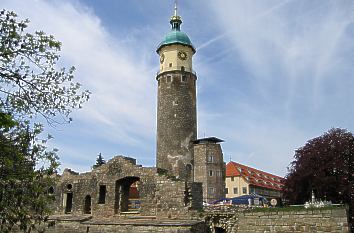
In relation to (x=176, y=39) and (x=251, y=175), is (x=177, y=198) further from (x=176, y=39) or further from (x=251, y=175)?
(x=251, y=175)

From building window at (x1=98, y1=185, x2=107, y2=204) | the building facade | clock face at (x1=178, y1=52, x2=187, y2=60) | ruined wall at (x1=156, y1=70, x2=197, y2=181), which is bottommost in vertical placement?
building window at (x1=98, y1=185, x2=107, y2=204)

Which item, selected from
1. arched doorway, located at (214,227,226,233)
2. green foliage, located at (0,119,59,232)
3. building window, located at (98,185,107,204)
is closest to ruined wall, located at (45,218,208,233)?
arched doorway, located at (214,227,226,233)

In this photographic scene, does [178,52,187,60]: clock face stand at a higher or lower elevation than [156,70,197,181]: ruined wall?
higher

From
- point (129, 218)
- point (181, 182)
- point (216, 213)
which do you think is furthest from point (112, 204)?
point (216, 213)

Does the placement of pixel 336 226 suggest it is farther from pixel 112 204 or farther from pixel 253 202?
pixel 112 204

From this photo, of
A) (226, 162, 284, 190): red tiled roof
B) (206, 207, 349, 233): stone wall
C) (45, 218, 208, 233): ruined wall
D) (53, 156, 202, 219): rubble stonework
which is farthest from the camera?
(226, 162, 284, 190): red tiled roof

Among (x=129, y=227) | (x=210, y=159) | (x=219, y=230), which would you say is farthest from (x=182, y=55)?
(x=129, y=227)

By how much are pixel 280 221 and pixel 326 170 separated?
7981 mm

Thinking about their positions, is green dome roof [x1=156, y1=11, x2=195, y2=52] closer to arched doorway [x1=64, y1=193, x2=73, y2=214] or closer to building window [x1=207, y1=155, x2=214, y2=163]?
building window [x1=207, y1=155, x2=214, y2=163]

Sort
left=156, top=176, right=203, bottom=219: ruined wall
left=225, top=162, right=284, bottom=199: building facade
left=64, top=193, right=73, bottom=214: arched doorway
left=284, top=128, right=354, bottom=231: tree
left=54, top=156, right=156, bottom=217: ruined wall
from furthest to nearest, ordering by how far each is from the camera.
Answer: left=225, top=162, right=284, bottom=199: building facade
left=64, top=193, right=73, bottom=214: arched doorway
left=284, top=128, right=354, bottom=231: tree
left=54, top=156, right=156, bottom=217: ruined wall
left=156, top=176, right=203, bottom=219: ruined wall

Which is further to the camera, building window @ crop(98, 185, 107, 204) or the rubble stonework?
building window @ crop(98, 185, 107, 204)

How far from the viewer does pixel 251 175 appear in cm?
6019

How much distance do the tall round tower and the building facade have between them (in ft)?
72.7

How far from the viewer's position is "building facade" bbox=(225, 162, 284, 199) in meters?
55.9
